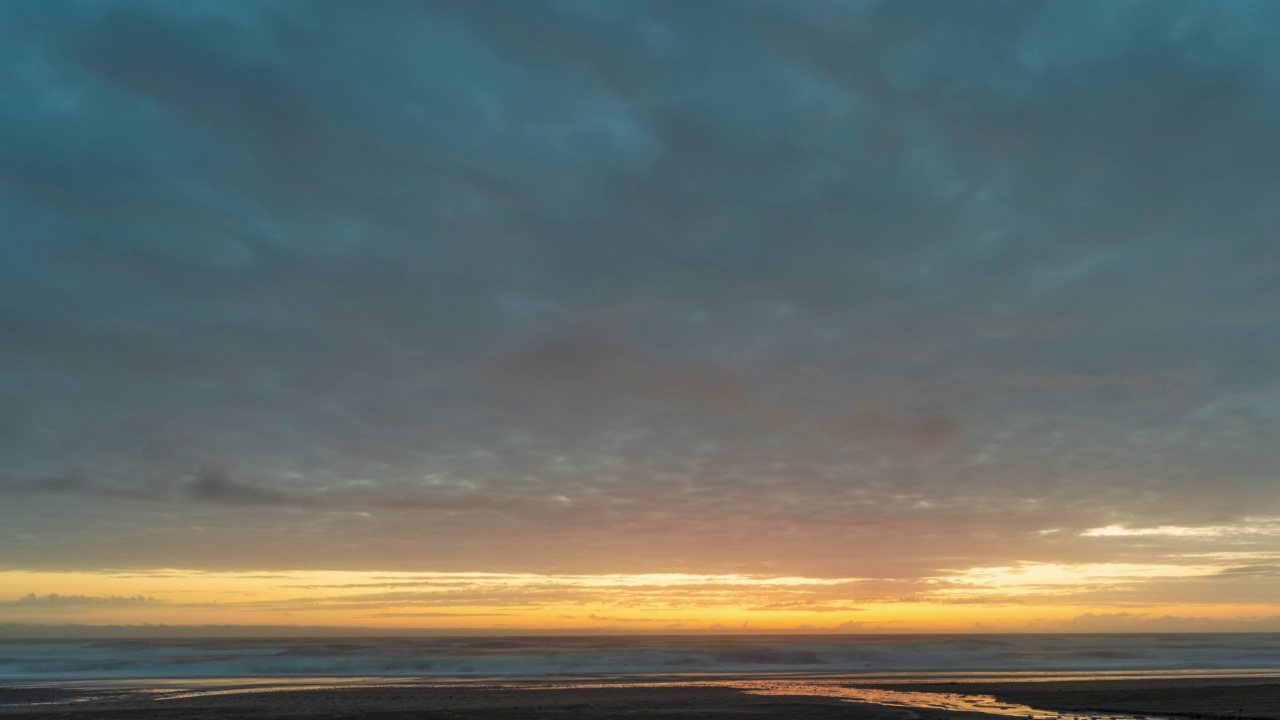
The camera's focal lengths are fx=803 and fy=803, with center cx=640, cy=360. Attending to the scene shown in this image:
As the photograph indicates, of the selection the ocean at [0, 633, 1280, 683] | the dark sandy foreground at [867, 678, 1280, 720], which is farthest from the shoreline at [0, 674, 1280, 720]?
the ocean at [0, 633, 1280, 683]

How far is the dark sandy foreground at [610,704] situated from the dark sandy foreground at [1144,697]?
0.05 meters

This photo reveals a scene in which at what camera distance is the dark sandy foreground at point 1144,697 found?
32.7 metres

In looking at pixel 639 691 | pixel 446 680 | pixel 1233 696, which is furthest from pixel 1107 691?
pixel 446 680

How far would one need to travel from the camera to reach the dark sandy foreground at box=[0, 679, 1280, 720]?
33938 millimetres

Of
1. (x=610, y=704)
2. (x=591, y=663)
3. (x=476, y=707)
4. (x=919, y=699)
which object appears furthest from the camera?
(x=591, y=663)

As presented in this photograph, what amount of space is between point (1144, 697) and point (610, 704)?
25.5 m

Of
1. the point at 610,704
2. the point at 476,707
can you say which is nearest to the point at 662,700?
the point at 610,704

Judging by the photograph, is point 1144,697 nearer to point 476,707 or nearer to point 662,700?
point 662,700

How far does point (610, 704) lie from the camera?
38.8 m

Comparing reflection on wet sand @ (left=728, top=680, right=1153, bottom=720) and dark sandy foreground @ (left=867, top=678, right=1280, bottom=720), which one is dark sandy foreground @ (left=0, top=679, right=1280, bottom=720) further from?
reflection on wet sand @ (left=728, top=680, right=1153, bottom=720)

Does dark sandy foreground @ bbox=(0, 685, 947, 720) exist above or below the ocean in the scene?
above

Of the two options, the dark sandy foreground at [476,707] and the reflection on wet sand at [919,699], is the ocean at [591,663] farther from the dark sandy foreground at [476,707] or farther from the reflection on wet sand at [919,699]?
the dark sandy foreground at [476,707]

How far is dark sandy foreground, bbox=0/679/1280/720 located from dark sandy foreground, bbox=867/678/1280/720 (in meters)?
0.05

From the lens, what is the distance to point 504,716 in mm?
34531
